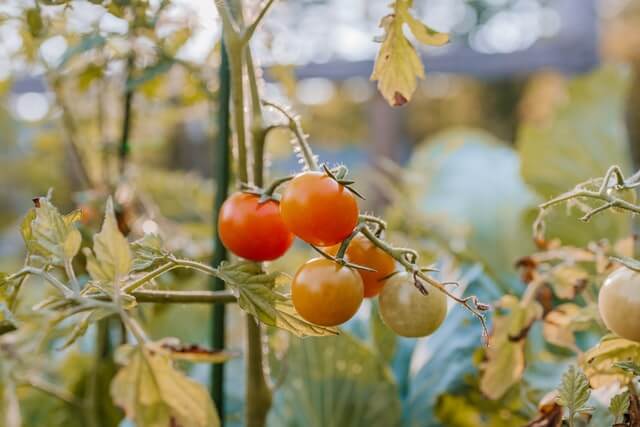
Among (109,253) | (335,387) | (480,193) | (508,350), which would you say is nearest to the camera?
(109,253)

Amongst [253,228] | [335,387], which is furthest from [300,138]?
[335,387]

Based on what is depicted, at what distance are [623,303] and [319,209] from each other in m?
0.15

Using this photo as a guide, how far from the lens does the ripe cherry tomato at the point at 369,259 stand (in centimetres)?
36

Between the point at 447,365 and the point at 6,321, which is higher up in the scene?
the point at 6,321

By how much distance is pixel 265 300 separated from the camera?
1.14ft

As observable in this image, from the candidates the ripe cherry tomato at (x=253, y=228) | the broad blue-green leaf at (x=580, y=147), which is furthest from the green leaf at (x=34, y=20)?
the broad blue-green leaf at (x=580, y=147)

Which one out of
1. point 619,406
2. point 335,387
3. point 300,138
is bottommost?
point 335,387

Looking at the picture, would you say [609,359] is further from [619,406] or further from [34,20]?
[34,20]

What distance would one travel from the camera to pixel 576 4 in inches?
98.7

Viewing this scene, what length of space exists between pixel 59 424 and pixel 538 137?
733 mm

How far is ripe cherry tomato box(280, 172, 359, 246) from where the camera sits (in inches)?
12.6

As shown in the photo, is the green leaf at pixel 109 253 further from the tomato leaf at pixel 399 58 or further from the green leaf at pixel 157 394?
the tomato leaf at pixel 399 58

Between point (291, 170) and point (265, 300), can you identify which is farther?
point (291, 170)

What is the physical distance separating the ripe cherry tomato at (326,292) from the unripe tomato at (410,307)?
2 centimetres
